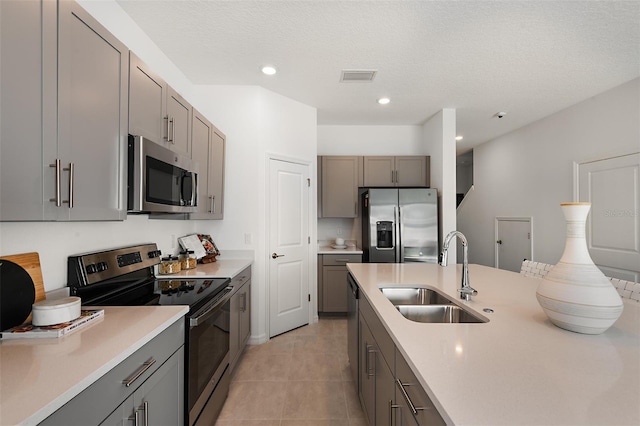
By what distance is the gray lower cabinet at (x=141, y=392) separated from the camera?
77 centimetres

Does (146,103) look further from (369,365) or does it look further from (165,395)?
(369,365)

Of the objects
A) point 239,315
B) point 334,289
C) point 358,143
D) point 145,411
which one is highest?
point 358,143

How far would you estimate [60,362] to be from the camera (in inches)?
32.5

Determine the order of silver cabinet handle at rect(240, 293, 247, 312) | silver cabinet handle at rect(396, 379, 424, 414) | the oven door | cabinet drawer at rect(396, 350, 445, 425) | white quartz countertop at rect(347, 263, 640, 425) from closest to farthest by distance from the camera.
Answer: white quartz countertop at rect(347, 263, 640, 425), cabinet drawer at rect(396, 350, 445, 425), silver cabinet handle at rect(396, 379, 424, 414), the oven door, silver cabinet handle at rect(240, 293, 247, 312)

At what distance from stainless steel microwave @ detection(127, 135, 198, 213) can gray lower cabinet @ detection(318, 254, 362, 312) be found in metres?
2.07

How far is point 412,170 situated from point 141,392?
156 inches

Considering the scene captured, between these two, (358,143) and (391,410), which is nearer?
(391,410)

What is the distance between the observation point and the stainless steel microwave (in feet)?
4.76

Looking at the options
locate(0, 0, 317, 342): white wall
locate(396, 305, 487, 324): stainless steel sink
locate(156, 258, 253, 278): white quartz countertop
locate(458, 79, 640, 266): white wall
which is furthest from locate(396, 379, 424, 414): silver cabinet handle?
locate(458, 79, 640, 266): white wall

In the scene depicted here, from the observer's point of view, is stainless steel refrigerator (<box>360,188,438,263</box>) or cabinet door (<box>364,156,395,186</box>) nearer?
stainless steel refrigerator (<box>360,188,438,263</box>)

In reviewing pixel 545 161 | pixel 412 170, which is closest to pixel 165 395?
pixel 412 170

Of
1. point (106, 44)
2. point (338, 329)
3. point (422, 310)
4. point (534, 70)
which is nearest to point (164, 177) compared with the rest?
point (106, 44)

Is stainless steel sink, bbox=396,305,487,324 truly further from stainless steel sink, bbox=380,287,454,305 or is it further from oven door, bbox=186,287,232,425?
oven door, bbox=186,287,232,425

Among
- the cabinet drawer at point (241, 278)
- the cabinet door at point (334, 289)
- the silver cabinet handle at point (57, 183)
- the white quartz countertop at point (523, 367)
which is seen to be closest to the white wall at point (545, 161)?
the white quartz countertop at point (523, 367)
